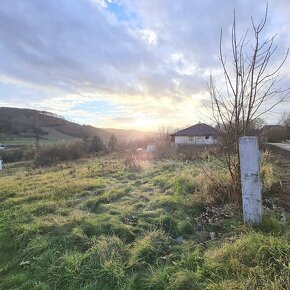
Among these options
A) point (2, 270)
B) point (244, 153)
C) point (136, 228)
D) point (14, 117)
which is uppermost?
point (14, 117)

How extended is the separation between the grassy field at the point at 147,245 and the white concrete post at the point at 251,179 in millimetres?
205

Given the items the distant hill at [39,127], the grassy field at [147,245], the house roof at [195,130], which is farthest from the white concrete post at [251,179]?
the distant hill at [39,127]

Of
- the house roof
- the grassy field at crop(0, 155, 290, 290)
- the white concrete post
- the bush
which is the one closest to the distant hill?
the house roof

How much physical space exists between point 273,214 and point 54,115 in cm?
9814

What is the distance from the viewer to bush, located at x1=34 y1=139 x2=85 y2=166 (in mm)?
29078

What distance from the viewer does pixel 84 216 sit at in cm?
586

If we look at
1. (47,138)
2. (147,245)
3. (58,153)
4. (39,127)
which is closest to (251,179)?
(147,245)

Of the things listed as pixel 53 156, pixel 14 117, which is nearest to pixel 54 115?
pixel 14 117

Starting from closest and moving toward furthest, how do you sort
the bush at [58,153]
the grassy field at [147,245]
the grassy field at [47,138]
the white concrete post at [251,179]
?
the grassy field at [147,245]
the white concrete post at [251,179]
the bush at [58,153]
the grassy field at [47,138]

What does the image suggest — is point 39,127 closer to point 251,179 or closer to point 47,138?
point 47,138

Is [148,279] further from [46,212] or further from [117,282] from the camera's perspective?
[46,212]

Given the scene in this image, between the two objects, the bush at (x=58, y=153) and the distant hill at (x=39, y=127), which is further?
the distant hill at (x=39, y=127)

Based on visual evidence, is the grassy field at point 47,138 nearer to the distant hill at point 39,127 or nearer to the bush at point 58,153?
the distant hill at point 39,127

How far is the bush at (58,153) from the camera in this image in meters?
29.1
